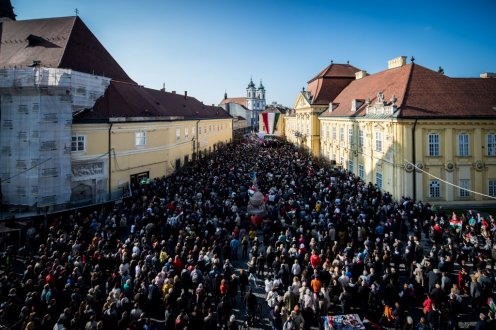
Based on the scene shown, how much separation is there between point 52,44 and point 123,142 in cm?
Answer: 850

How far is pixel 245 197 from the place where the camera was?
23219 millimetres

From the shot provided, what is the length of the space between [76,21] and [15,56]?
202 inches

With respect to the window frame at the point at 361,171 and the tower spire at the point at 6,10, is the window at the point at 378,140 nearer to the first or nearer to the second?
the window frame at the point at 361,171

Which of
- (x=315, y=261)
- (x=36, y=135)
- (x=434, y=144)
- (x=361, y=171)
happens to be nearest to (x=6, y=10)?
(x=36, y=135)

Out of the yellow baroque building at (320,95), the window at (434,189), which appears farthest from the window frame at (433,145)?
the yellow baroque building at (320,95)

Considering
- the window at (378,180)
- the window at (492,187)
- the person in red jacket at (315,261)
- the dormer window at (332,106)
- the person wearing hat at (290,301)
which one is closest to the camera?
the person wearing hat at (290,301)

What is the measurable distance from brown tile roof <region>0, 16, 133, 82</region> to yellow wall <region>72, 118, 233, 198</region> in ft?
16.8

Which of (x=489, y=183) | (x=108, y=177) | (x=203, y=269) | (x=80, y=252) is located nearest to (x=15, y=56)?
(x=108, y=177)

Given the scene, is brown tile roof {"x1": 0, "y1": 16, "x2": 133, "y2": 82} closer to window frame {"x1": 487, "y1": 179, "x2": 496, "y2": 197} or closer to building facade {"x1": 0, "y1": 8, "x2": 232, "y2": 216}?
building facade {"x1": 0, "y1": 8, "x2": 232, "y2": 216}

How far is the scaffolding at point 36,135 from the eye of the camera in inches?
841

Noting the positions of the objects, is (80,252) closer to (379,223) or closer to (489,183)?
(379,223)

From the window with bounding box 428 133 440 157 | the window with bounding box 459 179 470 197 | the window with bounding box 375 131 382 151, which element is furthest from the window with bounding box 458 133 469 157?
the window with bounding box 375 131 382 151

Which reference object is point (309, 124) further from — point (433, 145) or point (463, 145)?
point (463, 145)

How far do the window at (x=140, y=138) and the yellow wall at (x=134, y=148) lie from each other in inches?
6.3
